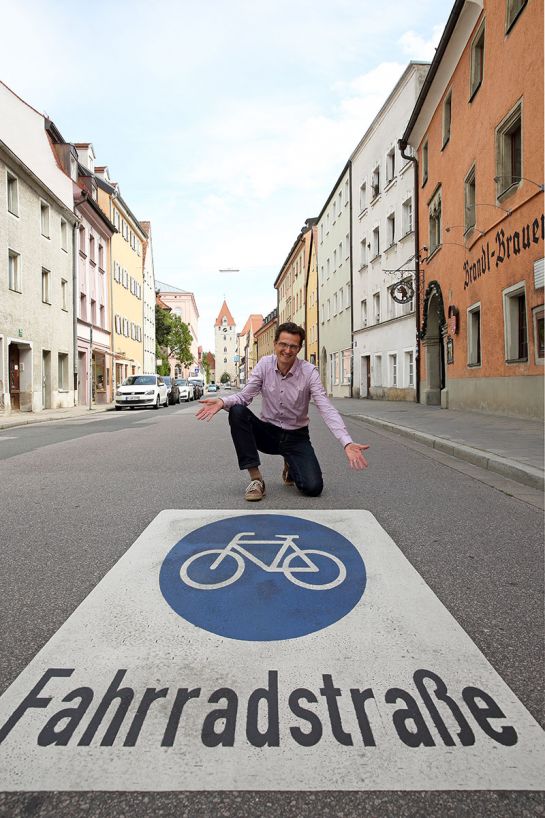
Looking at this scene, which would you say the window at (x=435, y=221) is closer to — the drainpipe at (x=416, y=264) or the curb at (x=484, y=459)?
the drainpipe at (x=416, y=264)

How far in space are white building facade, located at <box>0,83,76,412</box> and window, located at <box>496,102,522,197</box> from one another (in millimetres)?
15991

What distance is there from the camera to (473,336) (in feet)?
57.2

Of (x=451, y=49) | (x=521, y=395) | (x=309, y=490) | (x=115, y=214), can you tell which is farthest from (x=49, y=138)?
(x=309, y=490)

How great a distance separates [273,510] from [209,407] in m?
1.01

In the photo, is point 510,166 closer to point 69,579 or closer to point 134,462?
point 134,462

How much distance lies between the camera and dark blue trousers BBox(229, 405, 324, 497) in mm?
5730

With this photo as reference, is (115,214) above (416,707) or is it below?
Answer: above

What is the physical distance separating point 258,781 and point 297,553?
2108mm

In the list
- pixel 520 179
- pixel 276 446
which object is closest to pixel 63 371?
pixel 520 179

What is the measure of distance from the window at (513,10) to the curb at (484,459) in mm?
8868

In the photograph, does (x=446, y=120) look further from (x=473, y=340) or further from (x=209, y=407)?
(x=209, y=407)

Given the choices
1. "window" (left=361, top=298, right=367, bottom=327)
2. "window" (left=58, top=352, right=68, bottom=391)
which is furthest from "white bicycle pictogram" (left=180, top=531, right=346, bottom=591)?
"window" (left=361, top=298, right=367, bottom=327)

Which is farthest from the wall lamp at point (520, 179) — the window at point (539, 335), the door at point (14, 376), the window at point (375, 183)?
the door at point (14, 376)

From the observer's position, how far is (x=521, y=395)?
1327 cm
